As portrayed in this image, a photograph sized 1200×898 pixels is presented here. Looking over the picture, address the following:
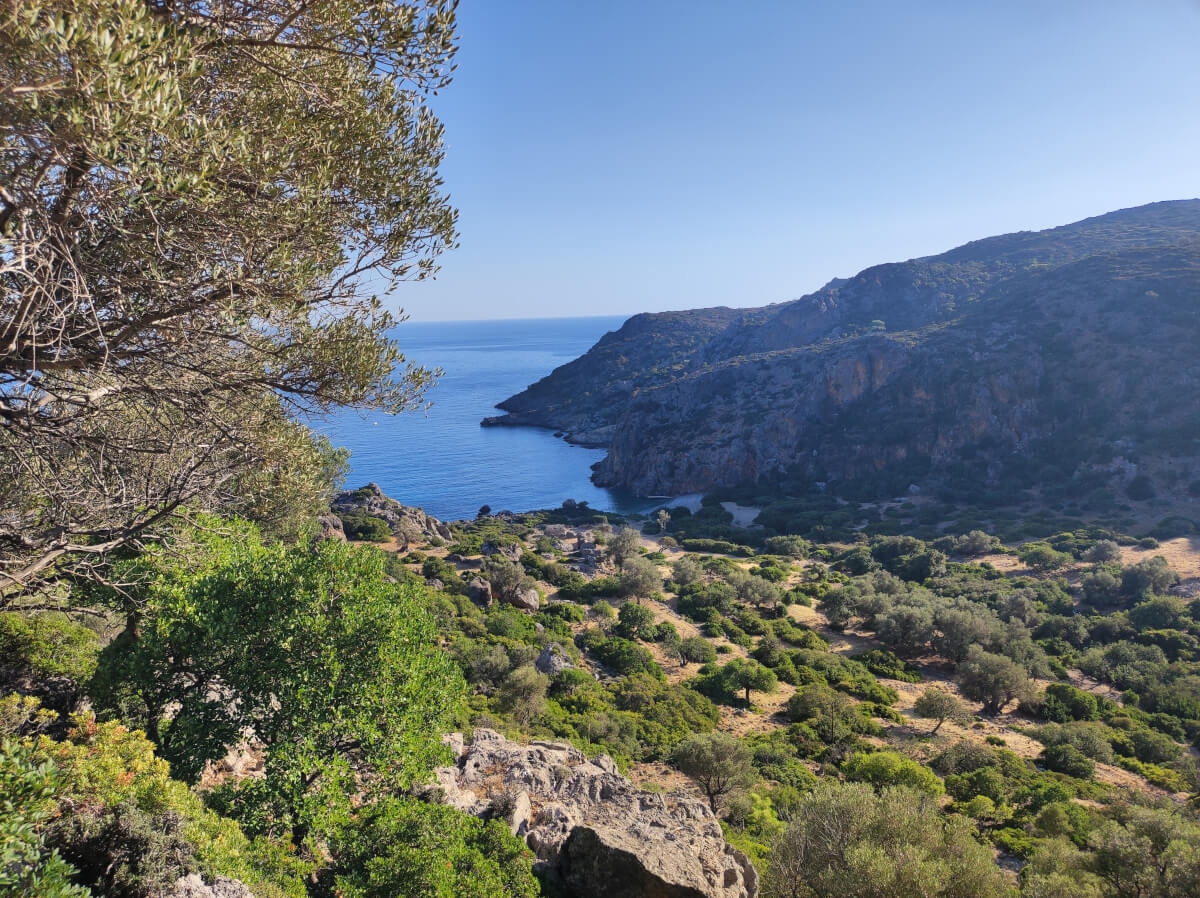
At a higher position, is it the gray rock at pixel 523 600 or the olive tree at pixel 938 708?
the gray rock at pixel 523 600

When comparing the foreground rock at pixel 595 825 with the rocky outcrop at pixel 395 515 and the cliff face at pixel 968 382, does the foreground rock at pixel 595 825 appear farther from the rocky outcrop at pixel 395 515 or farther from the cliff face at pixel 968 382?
the cliff face at pixel 968 382

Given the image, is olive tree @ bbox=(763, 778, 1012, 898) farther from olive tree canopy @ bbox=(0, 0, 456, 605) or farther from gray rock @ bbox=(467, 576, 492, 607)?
gray rock @ bbox=(467, 576, 492, 607)

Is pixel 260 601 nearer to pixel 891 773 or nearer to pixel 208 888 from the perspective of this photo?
pixel 208 888

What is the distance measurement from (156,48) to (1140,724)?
35.6m

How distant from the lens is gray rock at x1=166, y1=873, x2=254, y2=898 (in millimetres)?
5086

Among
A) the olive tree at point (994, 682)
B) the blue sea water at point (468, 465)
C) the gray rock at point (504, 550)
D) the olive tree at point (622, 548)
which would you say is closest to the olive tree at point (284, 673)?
the olive tree at point (994, 682)

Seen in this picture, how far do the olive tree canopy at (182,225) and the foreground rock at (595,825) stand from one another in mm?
6535

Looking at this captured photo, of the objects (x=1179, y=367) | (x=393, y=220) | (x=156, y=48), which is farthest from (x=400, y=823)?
(x=1179, y=367)

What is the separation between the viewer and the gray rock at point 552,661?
2259cm

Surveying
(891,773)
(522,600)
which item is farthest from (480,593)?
(891,773)

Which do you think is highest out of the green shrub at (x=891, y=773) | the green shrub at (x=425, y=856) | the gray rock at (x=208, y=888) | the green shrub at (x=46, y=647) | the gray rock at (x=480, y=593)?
the green shrub at (x=46, y=647)

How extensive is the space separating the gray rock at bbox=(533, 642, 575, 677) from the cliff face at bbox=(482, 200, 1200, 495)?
62303 millimetres

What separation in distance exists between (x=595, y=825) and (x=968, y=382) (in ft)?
276

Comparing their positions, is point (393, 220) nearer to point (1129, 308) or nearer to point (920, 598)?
point (920, 598)
